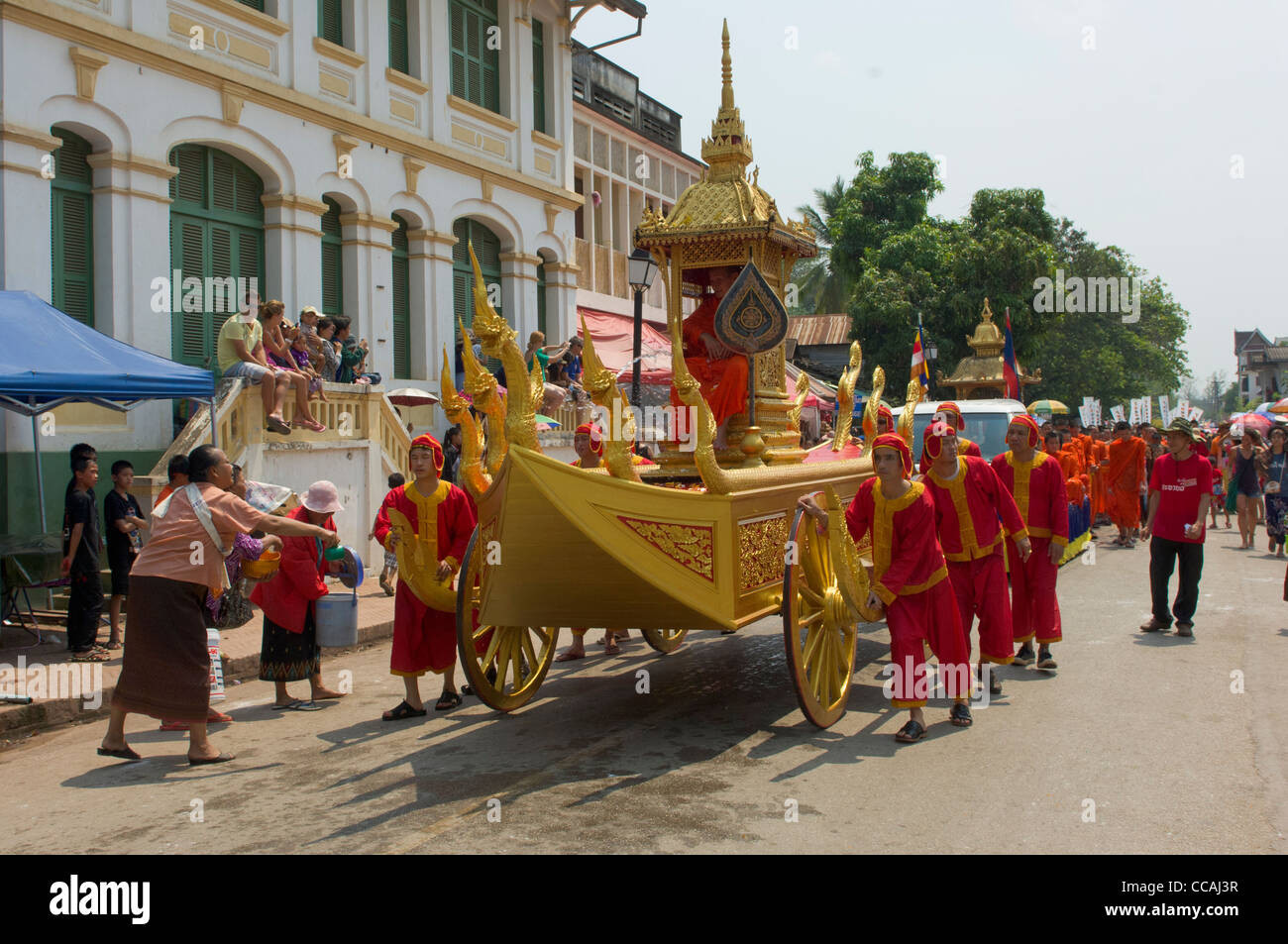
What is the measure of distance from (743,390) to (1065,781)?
3695 millimetres

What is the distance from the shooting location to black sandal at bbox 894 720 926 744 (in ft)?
19.0

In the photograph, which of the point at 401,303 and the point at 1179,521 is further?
the point at 401,303

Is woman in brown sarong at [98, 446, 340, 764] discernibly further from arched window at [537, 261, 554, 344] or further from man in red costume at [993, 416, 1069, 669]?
arched window at [537, 261, 554, 344]

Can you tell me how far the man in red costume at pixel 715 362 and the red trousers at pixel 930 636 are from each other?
199cm

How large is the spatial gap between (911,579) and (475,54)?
1396 centimetres

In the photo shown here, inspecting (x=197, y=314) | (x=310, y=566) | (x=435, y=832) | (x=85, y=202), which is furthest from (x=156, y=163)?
(x=435, y=832)

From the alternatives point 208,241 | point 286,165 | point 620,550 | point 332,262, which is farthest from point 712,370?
point 332,262

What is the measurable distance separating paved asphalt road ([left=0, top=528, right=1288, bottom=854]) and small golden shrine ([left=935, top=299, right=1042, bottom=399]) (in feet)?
57.4

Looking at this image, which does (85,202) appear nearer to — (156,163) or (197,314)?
(156,163)

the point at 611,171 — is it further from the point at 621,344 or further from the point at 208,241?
the point at 208,241

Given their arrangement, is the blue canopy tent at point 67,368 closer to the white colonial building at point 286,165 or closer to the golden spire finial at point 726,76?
the white colonial building at point 286,165

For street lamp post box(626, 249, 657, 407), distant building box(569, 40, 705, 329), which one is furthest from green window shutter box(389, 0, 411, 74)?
distant building box(569, 40, 705, 329)

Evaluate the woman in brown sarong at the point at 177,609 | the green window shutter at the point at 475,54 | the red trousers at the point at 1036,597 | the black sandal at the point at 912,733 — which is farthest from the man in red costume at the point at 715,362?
the green window shutter at the point at 475,54

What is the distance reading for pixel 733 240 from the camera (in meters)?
7.70
